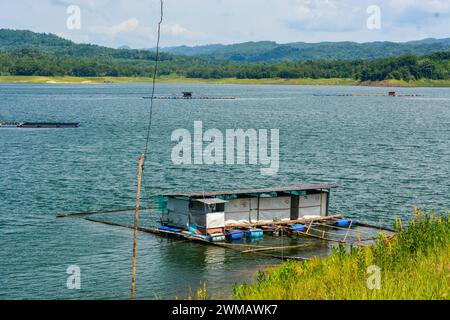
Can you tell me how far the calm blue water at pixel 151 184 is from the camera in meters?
40.2

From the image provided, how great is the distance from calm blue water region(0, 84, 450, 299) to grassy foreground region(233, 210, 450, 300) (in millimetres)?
8290

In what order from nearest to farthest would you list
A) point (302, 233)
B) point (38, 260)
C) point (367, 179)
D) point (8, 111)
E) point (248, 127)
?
point (38, 260)
point (302, 233)
point (367, 179)
point (248, 127)
point (8, 111)

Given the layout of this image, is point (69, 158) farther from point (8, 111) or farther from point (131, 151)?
point (8, 111)

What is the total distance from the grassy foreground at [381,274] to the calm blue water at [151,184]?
27.2 feet

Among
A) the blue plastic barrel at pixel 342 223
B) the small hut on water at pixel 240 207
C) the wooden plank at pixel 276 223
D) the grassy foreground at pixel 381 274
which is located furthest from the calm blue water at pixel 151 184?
the grassy foreground at pixel 381 274

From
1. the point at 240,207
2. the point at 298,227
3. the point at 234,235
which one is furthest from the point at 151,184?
the point at 234,235

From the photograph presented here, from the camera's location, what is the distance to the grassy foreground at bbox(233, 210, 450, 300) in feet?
76.8

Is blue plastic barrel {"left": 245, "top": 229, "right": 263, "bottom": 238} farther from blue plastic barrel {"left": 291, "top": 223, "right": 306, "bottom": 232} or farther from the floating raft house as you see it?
blue plastic barrel {"left": 291, "top": 223, "right": 306, "bottom": 232}

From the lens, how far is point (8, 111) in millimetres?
192375

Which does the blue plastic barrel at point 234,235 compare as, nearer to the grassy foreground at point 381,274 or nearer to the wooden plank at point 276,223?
the wooden plank at point 276,223

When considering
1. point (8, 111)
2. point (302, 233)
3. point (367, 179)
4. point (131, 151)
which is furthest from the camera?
point (8, 111)

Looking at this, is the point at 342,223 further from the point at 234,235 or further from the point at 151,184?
the point at 151,184

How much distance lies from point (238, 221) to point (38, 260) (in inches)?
629

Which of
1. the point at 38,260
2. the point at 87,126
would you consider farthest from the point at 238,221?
the point at 87,126
